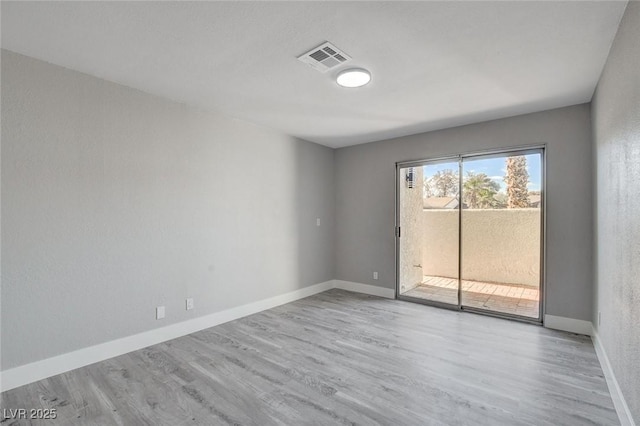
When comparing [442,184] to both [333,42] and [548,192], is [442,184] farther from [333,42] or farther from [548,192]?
[333,42]

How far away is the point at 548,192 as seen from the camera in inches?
140

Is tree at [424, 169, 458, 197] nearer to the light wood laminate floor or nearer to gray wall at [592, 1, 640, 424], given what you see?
gray wall at [592, 1, 640, 424]

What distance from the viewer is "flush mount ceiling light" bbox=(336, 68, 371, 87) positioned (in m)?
2.55

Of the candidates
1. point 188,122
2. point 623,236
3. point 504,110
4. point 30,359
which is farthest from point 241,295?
point 504,110

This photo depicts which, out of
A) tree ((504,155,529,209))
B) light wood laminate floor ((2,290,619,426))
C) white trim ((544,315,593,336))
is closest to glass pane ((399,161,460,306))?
tree ((504,155,529,209))

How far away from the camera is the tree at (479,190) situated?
4.07 metres

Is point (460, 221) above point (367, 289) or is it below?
above

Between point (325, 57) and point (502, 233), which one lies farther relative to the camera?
point (502, 233)

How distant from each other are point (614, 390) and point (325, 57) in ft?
10.8

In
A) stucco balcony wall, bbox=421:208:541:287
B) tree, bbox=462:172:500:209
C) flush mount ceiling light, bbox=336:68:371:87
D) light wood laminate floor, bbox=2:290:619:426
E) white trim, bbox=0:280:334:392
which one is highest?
flush mount ceiling light, bbox=336:68:371:87

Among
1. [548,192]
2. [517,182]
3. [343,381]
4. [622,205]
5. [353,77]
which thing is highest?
[353,77]

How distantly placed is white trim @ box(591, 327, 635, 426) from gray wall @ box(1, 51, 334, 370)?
3.61m

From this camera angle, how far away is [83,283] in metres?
2.61

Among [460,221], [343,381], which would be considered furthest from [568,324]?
[343,381]
